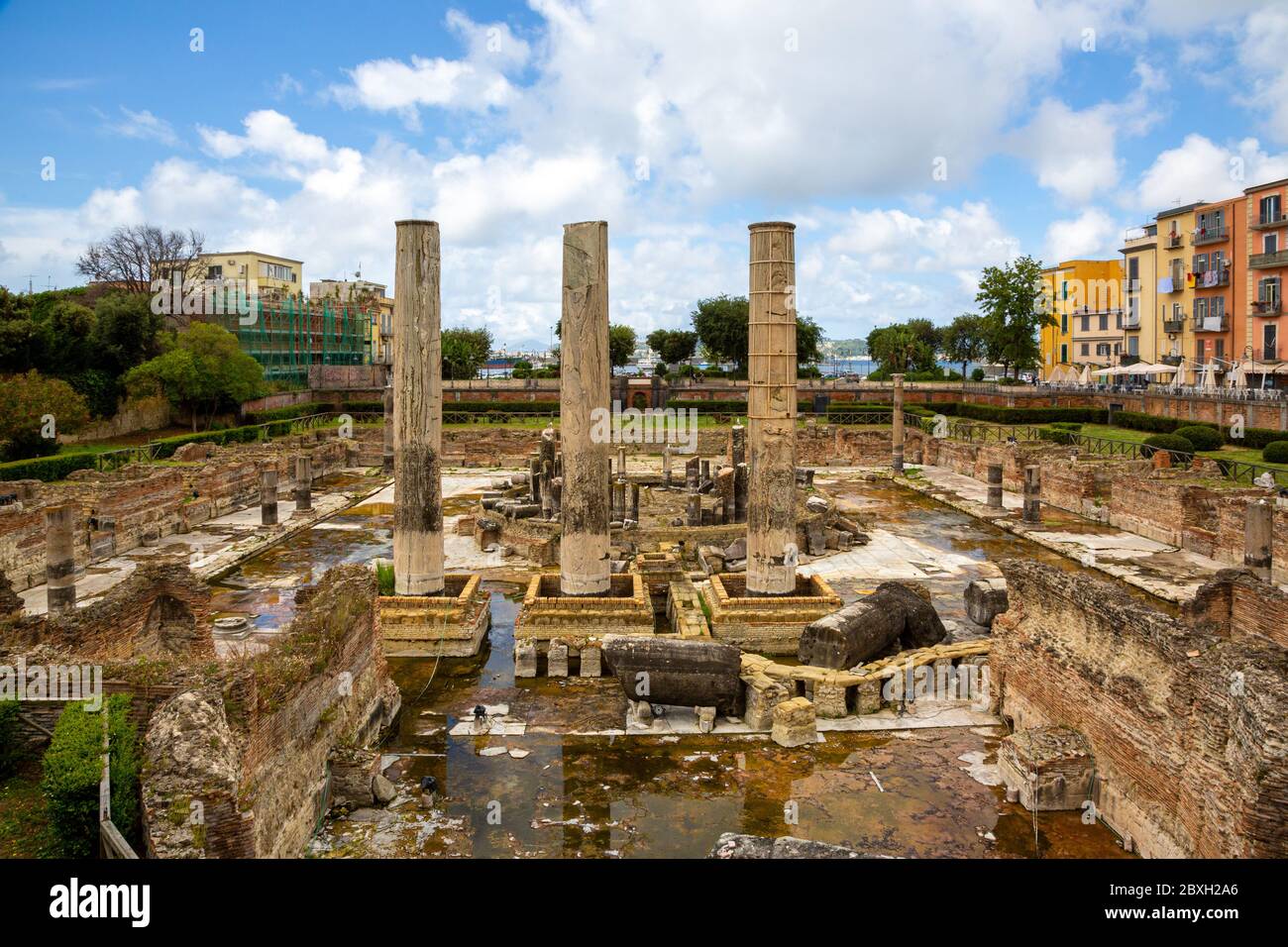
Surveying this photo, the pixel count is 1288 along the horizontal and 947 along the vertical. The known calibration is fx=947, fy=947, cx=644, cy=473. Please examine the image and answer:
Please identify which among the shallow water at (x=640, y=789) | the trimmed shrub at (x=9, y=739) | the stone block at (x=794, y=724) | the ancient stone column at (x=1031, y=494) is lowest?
the shallow water at (x=640, y=789)

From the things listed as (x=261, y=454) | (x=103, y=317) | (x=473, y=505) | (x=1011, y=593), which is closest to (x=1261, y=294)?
(x=473, y=505)

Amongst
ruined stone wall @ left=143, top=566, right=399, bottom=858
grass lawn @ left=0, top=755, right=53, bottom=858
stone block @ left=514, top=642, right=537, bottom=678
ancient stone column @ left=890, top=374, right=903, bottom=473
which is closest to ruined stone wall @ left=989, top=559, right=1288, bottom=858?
stone block @ left=514, top=642, right=537, bottom=678

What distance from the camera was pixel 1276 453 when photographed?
29.4 meters

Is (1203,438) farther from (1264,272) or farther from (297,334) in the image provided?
(297,334)

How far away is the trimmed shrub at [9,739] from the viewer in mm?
7906

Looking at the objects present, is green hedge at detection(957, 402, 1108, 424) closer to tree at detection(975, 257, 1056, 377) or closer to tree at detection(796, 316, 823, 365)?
tree at detection(975, 257, 1056, 377)

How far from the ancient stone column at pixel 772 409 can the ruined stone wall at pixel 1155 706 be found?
413 cm

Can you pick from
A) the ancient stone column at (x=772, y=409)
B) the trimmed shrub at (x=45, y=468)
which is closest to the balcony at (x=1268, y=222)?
the ancient stone column at (x=772, y=409)

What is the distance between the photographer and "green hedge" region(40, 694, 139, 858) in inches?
268

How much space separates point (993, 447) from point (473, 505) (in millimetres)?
17836

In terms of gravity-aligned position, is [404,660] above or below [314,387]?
below

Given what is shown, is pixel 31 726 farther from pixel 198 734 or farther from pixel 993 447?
pixel 993 447

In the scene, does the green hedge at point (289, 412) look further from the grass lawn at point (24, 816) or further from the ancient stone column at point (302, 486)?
the grass lawn at point (24, 816)

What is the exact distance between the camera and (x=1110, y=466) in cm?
Result: 2844
